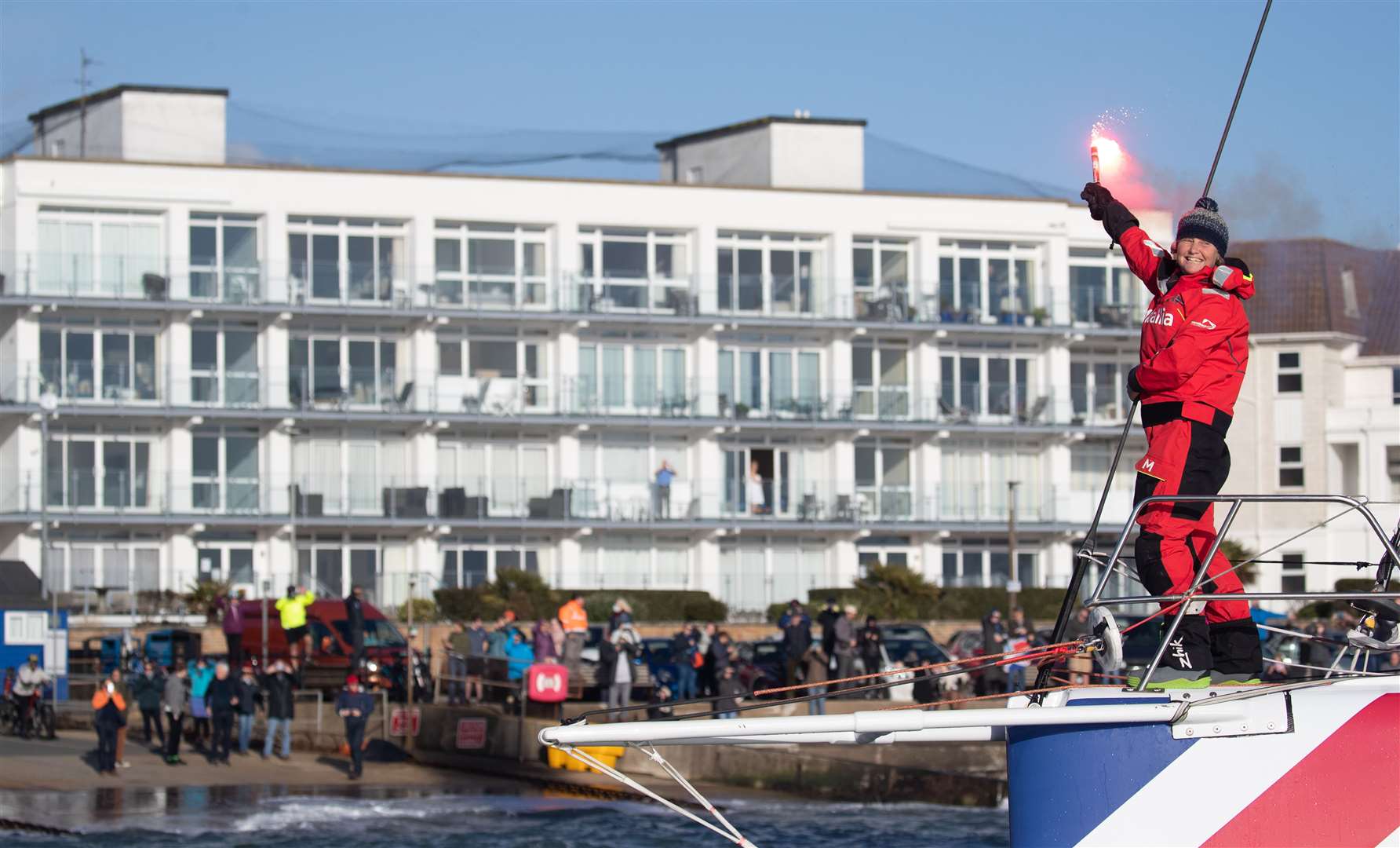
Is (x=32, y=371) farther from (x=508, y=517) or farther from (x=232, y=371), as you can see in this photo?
(x=508, y=517)

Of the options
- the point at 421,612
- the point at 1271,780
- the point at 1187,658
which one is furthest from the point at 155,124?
the point at 1271,780

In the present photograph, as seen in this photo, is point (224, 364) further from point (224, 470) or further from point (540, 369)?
point (540, 369)

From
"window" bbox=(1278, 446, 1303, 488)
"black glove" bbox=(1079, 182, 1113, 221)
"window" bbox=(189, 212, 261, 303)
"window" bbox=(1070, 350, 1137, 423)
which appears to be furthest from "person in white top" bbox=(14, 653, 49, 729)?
"window" bbox=(1278, 446, 1303, 488)


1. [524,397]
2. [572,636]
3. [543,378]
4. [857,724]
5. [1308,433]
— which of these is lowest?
[572,636]

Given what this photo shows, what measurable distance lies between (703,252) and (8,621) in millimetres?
30646

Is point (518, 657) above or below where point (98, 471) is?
below

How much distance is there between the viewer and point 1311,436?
65562 millimetres

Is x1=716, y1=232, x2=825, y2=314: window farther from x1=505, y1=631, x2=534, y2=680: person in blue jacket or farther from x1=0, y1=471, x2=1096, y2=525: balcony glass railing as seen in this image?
x1=505, y1=631, x2=534, y2=680: person in blue jacket

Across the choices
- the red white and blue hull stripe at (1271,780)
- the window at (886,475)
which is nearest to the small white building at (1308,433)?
the window at (886,475)

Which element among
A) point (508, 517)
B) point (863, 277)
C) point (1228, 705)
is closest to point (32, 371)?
point (508, 517)

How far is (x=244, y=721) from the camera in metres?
29.7

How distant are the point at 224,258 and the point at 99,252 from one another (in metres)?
3.72

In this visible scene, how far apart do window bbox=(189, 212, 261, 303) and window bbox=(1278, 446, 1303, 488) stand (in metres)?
37.1

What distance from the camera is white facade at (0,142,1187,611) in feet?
180
